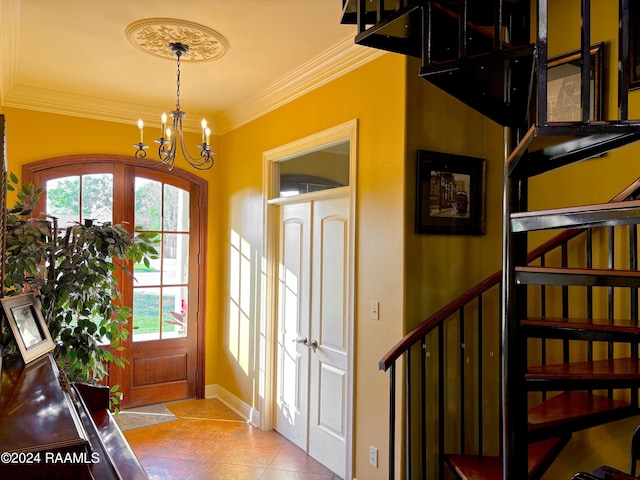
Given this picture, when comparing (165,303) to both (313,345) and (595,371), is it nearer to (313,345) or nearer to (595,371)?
(313,345)

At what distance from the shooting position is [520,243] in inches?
61.7

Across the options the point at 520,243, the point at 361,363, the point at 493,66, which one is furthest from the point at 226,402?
the point at 493,66

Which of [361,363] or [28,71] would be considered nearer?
[361,363]

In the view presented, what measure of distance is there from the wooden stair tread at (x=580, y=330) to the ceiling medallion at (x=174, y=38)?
7.96ft

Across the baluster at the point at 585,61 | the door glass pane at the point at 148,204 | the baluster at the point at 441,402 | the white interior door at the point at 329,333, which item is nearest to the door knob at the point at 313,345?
the white interior door at the point at 329,333

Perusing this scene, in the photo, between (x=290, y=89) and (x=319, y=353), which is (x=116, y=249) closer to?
(x=319, y=353)

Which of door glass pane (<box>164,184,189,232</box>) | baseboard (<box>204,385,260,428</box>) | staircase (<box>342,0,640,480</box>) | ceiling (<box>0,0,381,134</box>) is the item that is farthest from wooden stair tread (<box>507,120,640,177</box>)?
door glass pane (<box>164,184,189,232</box>)

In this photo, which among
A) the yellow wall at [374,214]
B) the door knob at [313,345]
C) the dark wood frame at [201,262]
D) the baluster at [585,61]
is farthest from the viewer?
the dark wood frame at [201,262]

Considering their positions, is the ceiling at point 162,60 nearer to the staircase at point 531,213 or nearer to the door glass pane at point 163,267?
the door glass pane at point 163,267

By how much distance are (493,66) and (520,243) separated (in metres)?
0.59

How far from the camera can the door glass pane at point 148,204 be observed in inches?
176

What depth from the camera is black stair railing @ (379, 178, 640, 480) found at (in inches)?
91.7

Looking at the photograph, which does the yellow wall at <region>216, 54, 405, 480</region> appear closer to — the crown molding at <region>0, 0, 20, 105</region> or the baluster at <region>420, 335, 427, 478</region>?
the baluster at <region>420, 335, 427, 478</region>

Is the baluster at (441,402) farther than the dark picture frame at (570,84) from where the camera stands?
Yes
